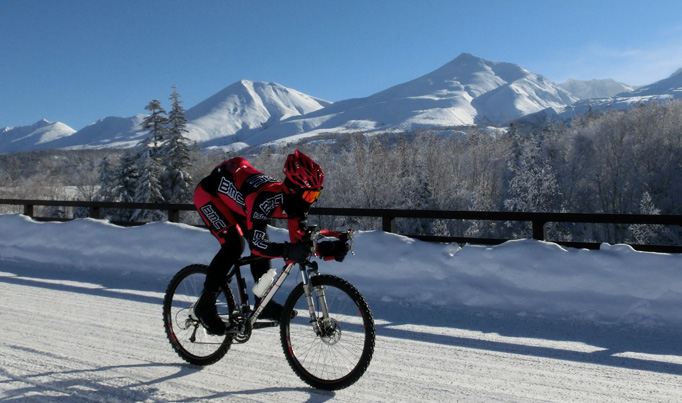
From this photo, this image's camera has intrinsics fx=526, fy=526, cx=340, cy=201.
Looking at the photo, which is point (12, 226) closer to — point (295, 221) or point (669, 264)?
point (295, 221)

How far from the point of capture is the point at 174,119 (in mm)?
48781

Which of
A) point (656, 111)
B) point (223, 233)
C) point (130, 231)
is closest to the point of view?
point (223, 233)

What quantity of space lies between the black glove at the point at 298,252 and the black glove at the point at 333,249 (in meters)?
0.09

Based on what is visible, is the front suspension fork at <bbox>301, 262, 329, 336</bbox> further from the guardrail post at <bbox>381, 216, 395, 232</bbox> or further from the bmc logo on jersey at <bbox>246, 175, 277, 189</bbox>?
the guardrail post at <bbox>381, 216, 395, 232</bbox>

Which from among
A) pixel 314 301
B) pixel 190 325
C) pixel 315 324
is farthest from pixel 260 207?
pixel 190 325

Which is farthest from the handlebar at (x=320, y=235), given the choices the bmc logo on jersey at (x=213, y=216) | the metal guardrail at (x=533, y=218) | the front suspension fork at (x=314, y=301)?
the metal guardrail at (x=533, y=218)

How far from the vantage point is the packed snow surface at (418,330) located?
4.14m

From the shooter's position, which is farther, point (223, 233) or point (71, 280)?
point (71, 280)

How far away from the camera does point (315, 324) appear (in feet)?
13.4

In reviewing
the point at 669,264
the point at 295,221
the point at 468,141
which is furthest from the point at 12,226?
the point at 468,141

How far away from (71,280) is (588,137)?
66382 mm

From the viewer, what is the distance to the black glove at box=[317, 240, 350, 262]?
3.89 m

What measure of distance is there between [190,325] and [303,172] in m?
1.87

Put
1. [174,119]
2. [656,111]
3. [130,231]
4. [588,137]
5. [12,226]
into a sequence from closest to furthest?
[130,231]
[12,226]
[174,119]
[656,111]
[588,137]
